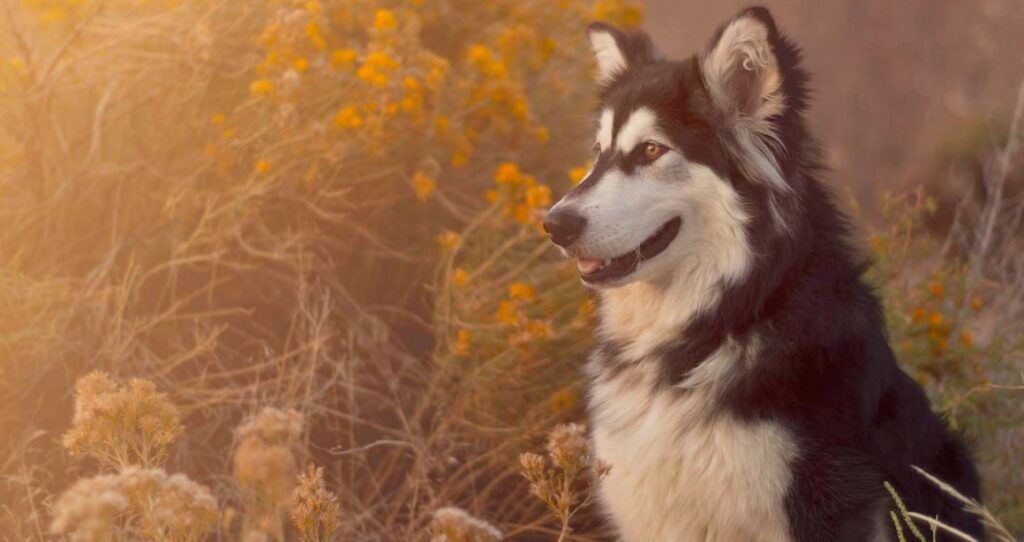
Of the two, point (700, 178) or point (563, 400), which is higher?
point (700, 178)

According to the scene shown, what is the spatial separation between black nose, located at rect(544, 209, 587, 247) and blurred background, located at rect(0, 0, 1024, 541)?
2.76ft

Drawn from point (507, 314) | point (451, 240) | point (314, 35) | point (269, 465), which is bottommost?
point (507, 314)

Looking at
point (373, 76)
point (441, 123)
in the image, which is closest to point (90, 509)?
point (373, 76)

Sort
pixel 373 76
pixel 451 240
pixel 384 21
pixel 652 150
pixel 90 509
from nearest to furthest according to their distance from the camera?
pixel 90 509 < pixel 652 150 < pixel 451 240 < pixel 373 76 < pixel 384 21

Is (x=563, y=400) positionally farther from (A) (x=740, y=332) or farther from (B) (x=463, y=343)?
(A) (x=740, y=332)

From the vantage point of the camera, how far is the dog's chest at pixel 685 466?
10.1 ft

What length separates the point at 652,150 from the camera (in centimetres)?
348

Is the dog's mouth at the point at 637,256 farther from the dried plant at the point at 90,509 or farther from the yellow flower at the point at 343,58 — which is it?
the yellow flower at the point at 343,58

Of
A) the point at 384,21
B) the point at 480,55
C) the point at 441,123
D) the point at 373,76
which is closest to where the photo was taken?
the point at 373,76

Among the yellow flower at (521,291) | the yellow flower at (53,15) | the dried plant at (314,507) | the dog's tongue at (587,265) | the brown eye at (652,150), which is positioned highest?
the yellow flower at (53,15)

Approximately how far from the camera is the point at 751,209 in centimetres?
336

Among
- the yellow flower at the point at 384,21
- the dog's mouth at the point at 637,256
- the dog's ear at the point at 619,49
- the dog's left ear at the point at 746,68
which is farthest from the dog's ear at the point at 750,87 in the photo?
the yellow flower at the point at 384,21

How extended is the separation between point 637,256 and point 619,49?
85cm

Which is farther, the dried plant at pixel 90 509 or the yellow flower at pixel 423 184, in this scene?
the yellow flower at pixel 423 184
